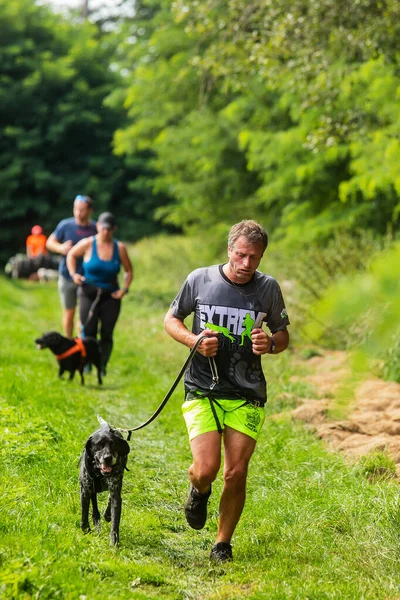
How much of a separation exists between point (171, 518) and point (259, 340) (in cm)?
176

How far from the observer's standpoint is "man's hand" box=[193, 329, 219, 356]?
214 inches

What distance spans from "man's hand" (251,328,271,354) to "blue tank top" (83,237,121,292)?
6.14 metres

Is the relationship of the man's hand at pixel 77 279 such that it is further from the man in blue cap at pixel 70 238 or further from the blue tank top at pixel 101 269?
the man in blue cap at pixel 70 238

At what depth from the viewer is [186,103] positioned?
28969 mm

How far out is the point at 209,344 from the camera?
5.44 m

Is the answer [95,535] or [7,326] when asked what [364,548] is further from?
[7,326]

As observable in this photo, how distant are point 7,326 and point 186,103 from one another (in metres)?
14.8

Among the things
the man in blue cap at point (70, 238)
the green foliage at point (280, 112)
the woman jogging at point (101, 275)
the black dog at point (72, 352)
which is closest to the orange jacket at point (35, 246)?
the green foliage at point (280, 112)

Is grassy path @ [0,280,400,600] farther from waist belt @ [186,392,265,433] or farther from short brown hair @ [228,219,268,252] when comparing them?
short brown hair @ [228,219,268,252]

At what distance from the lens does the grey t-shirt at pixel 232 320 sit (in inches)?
220

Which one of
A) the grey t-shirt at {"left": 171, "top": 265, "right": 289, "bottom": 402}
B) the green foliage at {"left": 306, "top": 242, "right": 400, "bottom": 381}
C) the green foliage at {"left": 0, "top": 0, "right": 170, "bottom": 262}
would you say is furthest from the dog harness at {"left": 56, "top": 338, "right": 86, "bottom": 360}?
the green foliage at {"left": 0, "top": 0, "right": 170, "bottom": 262}

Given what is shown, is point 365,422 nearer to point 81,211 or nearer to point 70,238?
point 81,211

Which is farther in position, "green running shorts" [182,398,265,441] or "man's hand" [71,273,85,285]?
"man's hand" [71,273,85,285]

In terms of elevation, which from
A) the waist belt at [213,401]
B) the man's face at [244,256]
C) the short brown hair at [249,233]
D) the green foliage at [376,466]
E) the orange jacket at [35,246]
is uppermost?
the orange jacket at [35,246]
